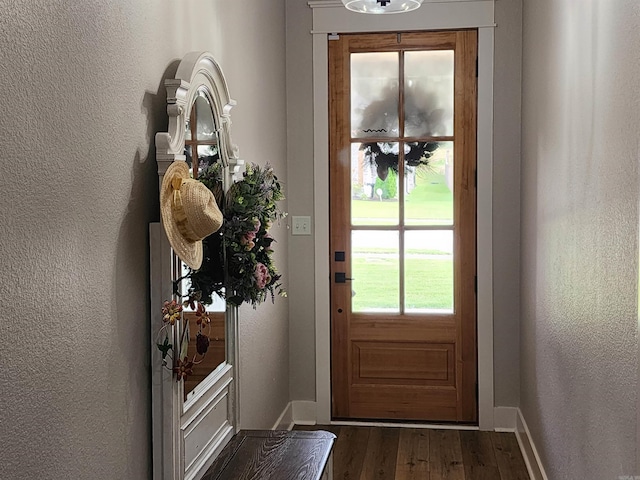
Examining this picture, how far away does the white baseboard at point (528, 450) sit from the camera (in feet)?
11.6

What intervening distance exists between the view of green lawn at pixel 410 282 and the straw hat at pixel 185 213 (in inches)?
89.0

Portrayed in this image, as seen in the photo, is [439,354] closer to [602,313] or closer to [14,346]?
[602,313]

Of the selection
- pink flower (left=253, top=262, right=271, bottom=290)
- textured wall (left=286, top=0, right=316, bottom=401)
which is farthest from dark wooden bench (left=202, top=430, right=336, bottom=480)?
textured wall (left=286, top=0, right=316, bottom=401)

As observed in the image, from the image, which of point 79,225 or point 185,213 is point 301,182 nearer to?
point 185,213

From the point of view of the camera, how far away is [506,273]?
171 inches

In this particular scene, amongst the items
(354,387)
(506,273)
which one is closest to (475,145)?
(506,273)

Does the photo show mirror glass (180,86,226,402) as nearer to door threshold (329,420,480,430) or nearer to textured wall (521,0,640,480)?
textured wall (521,0,640,480)

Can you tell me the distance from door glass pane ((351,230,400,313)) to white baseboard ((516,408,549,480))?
0.90 m

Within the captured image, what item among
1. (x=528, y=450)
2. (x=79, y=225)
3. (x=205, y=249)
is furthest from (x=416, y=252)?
(x=79, y=225)

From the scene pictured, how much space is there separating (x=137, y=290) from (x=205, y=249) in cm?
39

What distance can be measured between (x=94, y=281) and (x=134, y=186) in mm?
360

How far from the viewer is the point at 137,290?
2123mm

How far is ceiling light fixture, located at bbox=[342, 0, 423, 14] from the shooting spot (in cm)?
313

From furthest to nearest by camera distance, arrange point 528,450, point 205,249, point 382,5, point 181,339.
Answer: point 528,450, point 382,5, point 205,249, point 181,339
